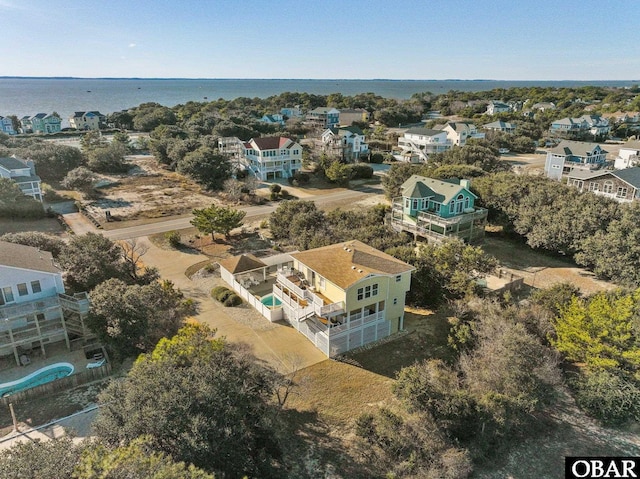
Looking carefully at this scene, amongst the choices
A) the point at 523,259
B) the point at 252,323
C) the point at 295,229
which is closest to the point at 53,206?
the point at 295,229

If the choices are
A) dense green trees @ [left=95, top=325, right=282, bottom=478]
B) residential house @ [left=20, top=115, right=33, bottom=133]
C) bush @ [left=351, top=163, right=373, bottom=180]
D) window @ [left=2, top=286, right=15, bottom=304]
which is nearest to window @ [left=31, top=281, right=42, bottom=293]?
window @ [left=2, top=286, right=15, bottom=304]

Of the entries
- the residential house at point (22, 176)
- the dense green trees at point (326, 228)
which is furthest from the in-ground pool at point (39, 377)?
the residential house at point (22, 176)

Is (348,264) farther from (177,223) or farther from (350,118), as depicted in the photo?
(350,118)

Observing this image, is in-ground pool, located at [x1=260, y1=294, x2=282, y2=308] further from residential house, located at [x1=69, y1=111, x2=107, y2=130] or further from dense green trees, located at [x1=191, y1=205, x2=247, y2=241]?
residential house, located at [x1=69, y1=111, x2=107, y2=130]

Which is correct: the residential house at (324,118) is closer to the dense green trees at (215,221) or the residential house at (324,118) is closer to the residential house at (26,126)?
the residential house at (26,126)

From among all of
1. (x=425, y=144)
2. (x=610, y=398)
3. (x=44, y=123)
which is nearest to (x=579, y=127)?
(x=425, y=144)
